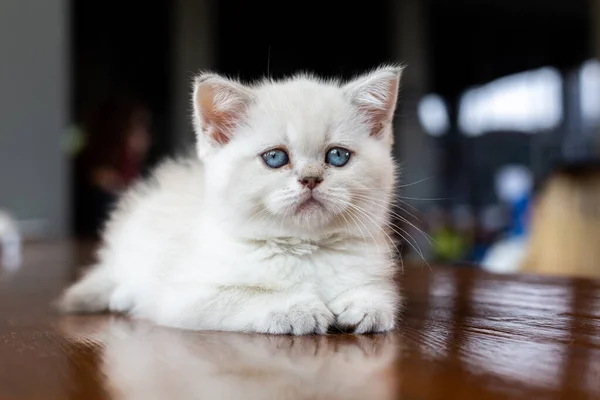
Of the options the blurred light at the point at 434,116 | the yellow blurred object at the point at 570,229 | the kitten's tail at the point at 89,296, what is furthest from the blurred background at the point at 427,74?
the kitten's tail at the point at 89,296

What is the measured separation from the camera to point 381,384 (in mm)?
602

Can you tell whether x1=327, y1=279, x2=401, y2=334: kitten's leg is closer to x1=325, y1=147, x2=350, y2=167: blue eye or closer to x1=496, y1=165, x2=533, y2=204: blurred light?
x1=325, y1=147, x2=350, y2=167: blue eye

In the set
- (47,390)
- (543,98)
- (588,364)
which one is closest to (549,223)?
(588,364)

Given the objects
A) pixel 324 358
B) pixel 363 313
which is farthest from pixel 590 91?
pixel 324 358

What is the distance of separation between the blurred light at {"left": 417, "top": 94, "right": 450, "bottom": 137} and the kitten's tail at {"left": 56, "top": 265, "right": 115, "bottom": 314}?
5.53 metres

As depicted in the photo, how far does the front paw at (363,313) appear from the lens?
2.99 feet

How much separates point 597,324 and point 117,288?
30.5 inches

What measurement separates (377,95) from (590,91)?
17.2 ft

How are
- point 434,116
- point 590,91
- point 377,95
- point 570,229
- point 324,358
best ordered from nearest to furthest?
point 324,358 → point 377,95 → point 570,229 → point 590,91 → point 434,116

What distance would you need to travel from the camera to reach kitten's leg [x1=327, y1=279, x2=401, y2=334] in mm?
912

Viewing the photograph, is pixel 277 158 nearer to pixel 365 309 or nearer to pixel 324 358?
pixel 365 309

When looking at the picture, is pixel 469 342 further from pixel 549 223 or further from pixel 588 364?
pixel 549 223

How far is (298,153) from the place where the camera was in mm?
971

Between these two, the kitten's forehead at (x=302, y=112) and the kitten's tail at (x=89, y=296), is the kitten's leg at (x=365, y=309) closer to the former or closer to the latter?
the kitten's forehead at (x=302, y=112)
